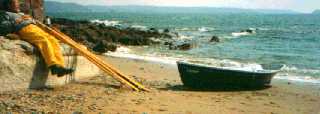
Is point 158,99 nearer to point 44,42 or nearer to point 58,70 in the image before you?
point 58,70

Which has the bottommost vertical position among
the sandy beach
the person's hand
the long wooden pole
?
the sandy beach

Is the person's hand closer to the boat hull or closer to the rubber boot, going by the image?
the rubber boot

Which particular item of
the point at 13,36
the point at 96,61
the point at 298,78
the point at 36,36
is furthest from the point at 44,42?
the point at 298,78

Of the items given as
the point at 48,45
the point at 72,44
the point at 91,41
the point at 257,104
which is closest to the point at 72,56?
the point at 72,44

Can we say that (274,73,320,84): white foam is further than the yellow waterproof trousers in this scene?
Yes

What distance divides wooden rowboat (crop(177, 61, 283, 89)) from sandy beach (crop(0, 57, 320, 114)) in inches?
9.0

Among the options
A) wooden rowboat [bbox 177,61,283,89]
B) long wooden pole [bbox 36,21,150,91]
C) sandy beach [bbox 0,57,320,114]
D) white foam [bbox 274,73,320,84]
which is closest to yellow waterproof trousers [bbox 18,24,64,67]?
long wooden pole [bbox 36,21,150,91]

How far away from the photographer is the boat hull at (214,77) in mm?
11289

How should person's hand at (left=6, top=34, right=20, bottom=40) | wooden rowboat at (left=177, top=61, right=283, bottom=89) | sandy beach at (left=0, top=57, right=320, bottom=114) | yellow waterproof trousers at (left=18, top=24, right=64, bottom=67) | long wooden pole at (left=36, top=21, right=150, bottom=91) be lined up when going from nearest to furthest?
sandy beach at (left=0, top=57, right=320, bottom=114), yellow waterproof trousers at (left=18, top=24, right=64, bottom=67), person's hand at (left=6, top=34, right=20, bottom=40), long wooden pole at (left=36, top=21, right=150, bottom=91), wooden rowboat at (left=177, top=61, right=283, bottom=89)

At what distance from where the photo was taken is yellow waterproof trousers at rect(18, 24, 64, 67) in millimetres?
8938

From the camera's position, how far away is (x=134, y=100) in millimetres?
8812

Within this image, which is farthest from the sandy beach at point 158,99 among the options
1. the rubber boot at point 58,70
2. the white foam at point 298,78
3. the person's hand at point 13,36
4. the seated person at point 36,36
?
the person's hand at point 13,36

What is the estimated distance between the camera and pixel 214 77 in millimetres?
11367

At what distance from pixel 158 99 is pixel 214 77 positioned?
2.58 m
